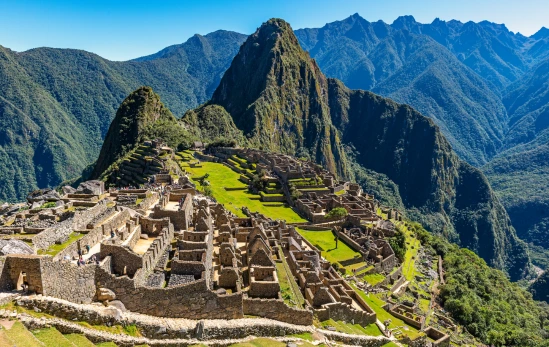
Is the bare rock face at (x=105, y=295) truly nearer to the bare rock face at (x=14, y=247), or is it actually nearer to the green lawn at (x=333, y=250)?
the bare rock face at (x=14, y=247)

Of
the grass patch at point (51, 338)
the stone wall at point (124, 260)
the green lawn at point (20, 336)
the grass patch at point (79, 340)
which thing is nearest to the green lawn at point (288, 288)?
the stone wall at point (124, 260)

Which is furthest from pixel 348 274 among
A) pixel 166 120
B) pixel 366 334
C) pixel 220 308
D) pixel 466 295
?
pixel 166 120

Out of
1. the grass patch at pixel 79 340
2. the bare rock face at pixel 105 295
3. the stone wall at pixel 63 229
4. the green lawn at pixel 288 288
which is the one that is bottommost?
the green lawn at pixel 288 288

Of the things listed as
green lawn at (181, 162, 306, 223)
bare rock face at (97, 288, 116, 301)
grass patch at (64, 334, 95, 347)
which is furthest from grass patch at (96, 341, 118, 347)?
green lawn at (181, 162, 306, 223)

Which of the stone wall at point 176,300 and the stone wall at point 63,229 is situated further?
the stone wall at point 63,229

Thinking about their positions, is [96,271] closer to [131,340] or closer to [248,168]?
[131,340]
